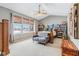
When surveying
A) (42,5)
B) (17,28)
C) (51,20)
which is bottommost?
(17,28)

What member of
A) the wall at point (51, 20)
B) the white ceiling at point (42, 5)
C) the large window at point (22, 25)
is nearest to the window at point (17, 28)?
the large window at point (22, 25)

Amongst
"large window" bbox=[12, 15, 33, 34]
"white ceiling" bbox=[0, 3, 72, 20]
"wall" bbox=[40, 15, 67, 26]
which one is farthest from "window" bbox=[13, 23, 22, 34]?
"wall" bbox=[40, 15, 67, 26]

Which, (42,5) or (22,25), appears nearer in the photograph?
(22,25)

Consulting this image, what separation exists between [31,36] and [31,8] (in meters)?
0.87

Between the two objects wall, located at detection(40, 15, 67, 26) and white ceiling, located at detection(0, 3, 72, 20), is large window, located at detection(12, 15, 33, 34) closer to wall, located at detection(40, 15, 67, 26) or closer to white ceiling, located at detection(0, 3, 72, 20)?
white ceiling, located at detection(0, 3, 72, 20)

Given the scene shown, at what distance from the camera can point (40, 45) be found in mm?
4668

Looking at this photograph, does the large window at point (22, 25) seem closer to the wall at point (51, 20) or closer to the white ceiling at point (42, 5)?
the white ceiling at point (42, 5)

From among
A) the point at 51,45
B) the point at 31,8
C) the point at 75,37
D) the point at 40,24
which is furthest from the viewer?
the point at 51,45

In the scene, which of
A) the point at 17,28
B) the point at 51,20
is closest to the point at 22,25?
the point at 17,28

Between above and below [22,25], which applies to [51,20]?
above

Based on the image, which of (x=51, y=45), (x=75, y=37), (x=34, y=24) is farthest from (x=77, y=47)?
(x=51, y=45)

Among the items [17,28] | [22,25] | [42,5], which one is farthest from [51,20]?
[17,28]

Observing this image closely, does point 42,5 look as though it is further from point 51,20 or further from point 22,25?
point 22,25

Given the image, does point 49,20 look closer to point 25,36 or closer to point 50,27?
point 50,27
